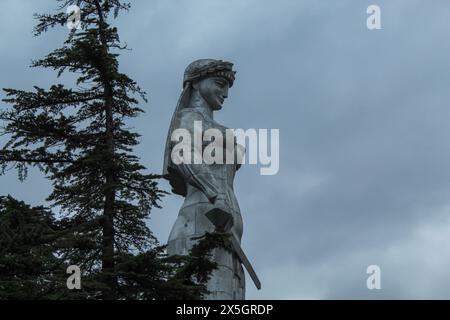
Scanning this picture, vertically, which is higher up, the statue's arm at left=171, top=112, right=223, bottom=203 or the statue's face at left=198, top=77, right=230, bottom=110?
the statue's face at left=198, top=77, right=230, bottom=110

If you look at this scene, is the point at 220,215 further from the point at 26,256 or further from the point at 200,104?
the point at 26,256

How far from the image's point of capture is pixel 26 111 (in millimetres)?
22016

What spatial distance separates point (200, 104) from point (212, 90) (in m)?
0.40

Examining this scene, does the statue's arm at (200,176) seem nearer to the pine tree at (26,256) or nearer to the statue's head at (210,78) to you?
the statue's head at (210,78)

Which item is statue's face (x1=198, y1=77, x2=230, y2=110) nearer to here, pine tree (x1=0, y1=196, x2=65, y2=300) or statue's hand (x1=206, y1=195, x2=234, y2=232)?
statue's hand (x1=206, y1=195, x2=234, y2=232)

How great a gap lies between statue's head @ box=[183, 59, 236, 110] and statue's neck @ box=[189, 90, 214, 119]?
6 cm

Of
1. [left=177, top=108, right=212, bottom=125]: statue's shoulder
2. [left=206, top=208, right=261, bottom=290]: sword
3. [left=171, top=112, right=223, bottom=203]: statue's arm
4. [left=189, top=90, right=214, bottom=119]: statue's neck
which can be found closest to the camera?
[left=206, top=208, right=261, bottom=290]: sword

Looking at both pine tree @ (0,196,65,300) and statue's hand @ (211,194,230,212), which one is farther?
statue's hand @ (211,194,230,212)

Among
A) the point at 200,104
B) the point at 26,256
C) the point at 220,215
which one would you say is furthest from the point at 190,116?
the point at 26,256

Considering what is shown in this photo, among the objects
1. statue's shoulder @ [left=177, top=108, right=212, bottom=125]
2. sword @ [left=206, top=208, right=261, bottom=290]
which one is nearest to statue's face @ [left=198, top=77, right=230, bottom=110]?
statue's shoulder @ [left=177, top=108, right=212, bottom=125]

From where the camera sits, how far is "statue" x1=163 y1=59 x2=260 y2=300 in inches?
939

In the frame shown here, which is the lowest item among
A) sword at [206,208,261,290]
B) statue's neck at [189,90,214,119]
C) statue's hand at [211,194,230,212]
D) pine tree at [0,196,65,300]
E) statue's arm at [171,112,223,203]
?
pine tree at [0,196,65,300]
